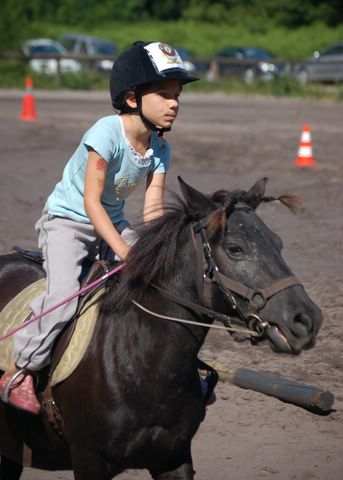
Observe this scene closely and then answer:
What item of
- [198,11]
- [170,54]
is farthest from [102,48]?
[170,54]

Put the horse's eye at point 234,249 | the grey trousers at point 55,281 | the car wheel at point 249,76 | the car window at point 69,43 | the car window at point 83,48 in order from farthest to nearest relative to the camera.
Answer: the car window at point 69,43 < the car window at point 83,48 < the car wheel at point 249,76 < the grey trousers at point 55,281 < the horse's eye at point 234,249

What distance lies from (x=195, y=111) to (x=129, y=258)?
23.0 meters

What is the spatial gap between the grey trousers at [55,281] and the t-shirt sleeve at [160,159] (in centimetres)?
35

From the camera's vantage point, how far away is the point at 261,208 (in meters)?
14.0

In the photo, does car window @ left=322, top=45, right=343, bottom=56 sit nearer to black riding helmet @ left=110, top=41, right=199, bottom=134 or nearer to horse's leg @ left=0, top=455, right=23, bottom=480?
horse's leg @ left=0, top=455, right=23, bottom=480

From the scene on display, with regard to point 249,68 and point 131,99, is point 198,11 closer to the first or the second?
point 249,68

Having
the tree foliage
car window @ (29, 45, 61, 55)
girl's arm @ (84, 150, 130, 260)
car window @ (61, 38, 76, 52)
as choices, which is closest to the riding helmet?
girl's arm @ (84, 150, 130, 260)

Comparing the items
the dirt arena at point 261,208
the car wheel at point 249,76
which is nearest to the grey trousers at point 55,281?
the dirt arena at point 261,208

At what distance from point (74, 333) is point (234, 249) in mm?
925

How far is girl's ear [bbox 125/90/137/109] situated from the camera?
479 centimetres

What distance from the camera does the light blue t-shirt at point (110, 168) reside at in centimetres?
474

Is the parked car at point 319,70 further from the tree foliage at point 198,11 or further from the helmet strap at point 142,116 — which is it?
the helmet strap at point 142,116

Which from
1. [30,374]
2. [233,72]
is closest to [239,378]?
[30,374]

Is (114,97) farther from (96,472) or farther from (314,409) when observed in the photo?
(314,409)
